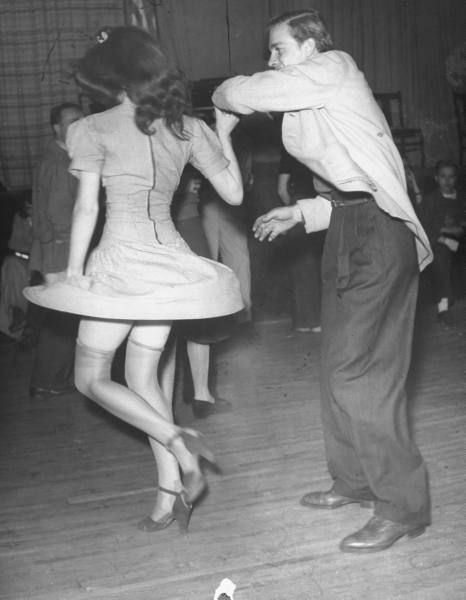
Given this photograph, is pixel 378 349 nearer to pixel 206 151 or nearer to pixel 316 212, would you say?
pixel 316 212

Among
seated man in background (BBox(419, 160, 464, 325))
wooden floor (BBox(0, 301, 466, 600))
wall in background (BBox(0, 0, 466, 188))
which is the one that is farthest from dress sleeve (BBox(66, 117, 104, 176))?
wall in background (BBox(0, 0, 466, 188))

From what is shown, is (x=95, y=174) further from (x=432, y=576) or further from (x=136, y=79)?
(x=432, y=576)

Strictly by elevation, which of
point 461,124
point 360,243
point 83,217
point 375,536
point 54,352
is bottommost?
point 54,352

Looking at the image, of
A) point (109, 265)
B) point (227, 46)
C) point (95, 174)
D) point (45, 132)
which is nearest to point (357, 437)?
point (109, 265)

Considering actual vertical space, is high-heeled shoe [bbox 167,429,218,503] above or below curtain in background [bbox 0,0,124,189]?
below

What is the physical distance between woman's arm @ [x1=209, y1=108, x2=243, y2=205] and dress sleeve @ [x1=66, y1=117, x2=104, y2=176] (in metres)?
0.35

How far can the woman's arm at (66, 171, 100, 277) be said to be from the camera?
7.79 feet

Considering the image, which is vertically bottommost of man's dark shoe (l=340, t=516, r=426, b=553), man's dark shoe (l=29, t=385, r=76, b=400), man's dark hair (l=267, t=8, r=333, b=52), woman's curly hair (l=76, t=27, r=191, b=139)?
man's dark shoe (l=29, t=385, r=76, b=400)

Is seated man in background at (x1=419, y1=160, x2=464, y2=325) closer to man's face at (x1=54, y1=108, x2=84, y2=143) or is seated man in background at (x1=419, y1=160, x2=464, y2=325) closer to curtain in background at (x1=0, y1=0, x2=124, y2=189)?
man's face at (x1=54, y1=108, x2=84, y2=143)

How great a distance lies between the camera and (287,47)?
2404 millimetres

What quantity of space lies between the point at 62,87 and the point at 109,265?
8219mm

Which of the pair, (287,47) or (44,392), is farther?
(44,392)

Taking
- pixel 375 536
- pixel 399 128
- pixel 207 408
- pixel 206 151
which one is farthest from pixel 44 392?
pixel 399 128

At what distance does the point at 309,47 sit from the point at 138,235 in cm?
71
